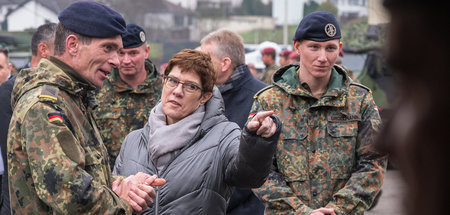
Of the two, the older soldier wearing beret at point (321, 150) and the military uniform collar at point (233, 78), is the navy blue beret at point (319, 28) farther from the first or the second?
the military uniform collar at point (233, 78)

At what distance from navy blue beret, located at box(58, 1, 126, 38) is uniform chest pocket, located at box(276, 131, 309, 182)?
1228mm

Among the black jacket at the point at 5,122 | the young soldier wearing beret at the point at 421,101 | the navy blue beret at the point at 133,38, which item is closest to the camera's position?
the young soldier wearing beret at the point at 421,101

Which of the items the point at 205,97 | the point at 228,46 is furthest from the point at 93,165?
the point at 228,46

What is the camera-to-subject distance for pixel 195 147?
3201 millimetres

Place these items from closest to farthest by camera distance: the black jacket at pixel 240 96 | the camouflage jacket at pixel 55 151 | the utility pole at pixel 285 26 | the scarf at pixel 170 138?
1. the camouflage jacket at pixel 55 151
2. the scarf at pixel 170 138
3. the black jacket at pixel 240 96
4. the utility pole at pixel 285 26

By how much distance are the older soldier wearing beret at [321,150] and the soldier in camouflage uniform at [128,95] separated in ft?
5.69

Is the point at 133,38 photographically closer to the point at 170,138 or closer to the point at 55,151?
the point at 170,138

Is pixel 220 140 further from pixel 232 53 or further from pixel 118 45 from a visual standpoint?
pixel 232 53

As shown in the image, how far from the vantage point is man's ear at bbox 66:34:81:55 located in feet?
9.32

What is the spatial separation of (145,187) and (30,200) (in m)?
0.53

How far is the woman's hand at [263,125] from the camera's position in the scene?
2.66 meters

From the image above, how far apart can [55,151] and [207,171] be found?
93 cm

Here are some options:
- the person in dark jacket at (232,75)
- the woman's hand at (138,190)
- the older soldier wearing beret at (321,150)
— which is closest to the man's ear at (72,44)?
the woman's hand at (138,190)

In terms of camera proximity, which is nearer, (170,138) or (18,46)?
(170,138)
